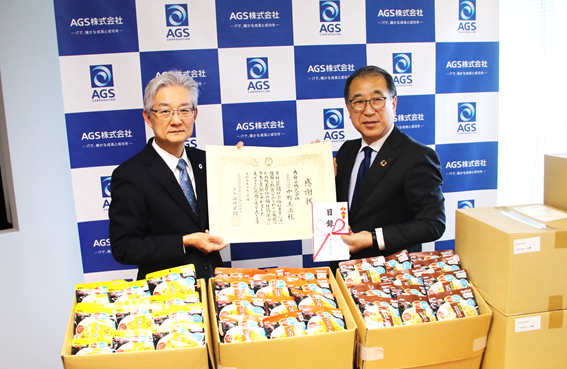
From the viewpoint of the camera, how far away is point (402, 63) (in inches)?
109

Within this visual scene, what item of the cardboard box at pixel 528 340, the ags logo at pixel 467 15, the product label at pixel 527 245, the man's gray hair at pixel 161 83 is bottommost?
the cardboard box at pixel 528 340

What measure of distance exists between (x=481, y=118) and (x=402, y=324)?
87.9 inches

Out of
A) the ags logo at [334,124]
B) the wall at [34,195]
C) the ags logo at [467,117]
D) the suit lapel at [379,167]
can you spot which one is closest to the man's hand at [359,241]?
the suit lapel at [379,167]

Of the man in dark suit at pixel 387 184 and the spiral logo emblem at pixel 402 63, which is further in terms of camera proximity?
the spiral logo emblem at pixel 402 63

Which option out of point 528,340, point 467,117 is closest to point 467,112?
point 467,117

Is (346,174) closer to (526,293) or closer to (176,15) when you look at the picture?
(526,293)

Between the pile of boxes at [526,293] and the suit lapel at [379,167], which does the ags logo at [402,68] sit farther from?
the pile of boxes at [526,293]

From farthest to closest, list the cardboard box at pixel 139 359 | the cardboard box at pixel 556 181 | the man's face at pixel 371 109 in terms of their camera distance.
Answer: the man's face at pixel 371 109 < the cardboard box at pixel 556 181 < the cardboard box at pixel 139 359

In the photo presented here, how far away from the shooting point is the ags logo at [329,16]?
2.67 m

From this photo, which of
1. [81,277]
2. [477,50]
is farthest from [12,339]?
→ [477,50]

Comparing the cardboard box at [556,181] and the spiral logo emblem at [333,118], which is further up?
the spiral logo emblem at [333,118]

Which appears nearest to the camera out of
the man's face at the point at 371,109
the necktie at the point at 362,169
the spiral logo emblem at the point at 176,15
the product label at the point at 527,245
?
the product label at the point at 527,245

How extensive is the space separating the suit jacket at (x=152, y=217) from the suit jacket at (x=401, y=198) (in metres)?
0.80

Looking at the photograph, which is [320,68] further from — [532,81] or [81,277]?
[81,277]
